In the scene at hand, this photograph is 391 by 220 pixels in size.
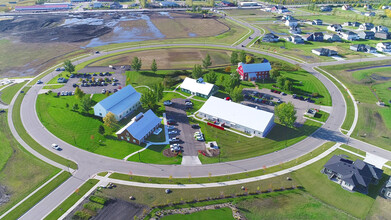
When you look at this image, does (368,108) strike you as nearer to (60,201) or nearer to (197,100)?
(197,100)

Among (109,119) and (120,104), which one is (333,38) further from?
(109,119)

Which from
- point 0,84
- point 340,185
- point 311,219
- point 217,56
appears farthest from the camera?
point 217,56

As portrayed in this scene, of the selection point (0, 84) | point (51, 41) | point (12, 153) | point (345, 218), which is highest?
point (51, 41)

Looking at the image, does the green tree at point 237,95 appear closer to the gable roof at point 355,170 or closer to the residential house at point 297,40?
the gable roof at point 355,170

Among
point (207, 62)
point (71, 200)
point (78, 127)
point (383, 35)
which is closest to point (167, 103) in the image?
point (78, 127)

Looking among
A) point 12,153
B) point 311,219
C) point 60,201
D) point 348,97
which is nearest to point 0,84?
point 12,153

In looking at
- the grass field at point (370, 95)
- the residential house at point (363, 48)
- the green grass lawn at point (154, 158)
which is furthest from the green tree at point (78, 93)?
the residential house at point (363, 48)

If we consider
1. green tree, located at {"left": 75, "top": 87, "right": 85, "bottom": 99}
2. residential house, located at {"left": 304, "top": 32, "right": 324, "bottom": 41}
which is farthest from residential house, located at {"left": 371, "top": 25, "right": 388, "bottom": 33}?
green tree, located at {"left": 75, "top": 87, "right": 85, "bottom": 99}
